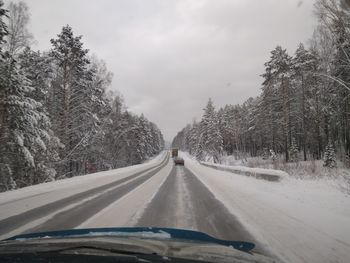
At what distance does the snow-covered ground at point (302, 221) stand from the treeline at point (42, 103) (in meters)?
12.8

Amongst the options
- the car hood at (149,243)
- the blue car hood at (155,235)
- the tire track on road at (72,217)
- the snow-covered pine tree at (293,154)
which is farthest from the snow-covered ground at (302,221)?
the snow-covered pine tree at (293,154)

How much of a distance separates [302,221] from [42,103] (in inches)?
965

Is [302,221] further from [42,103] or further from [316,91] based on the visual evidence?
[316,91]

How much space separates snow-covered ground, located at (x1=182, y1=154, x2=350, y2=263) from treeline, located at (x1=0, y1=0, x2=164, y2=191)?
12.8m

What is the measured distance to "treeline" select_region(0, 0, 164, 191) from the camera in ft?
55.7

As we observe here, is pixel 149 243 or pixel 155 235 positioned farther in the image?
pixel 155 235

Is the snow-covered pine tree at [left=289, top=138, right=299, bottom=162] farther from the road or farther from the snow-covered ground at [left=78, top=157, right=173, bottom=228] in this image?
the snow-covered ground at [left=78, top=157, right=173, bottom=228]

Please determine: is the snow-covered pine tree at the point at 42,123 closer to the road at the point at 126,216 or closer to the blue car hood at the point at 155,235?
the road at the point at 126,216

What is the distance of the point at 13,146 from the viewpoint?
58.0 ft

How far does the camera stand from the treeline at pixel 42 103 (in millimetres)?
16984

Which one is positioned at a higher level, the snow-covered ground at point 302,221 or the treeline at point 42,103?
the treeline at point 42,103

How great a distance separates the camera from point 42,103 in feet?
87.0

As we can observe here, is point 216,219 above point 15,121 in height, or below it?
below

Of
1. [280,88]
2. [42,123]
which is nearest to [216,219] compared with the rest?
[42,123]
